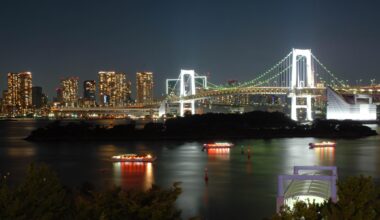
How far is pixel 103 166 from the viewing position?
14.5 meters

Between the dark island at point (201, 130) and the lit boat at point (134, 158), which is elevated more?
the dark island at point (201, 130)

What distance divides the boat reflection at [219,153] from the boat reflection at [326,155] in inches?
94.8

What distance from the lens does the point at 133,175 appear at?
41.3 ft

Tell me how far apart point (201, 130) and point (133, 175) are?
14571 millimetres

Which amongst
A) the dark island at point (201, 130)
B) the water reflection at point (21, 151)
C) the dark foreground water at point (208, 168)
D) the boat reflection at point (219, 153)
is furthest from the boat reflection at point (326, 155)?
the water reflection at point (21, 151)

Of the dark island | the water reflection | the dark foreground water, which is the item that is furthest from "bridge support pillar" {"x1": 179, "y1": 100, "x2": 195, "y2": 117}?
the water reflection

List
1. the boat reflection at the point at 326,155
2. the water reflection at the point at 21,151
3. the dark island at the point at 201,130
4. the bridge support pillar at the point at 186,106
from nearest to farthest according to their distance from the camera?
the boat reflection at the point at 326,155
the water reflection at the point at 21,151
the dark island at the point at 201,130
the bridge support pillar at the point at 186,106

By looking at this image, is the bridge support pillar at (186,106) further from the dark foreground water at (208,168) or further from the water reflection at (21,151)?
the water reflection at (21,151)

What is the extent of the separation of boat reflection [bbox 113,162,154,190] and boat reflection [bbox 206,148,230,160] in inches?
95.6

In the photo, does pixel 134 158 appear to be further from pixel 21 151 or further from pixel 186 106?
pixel 186 106

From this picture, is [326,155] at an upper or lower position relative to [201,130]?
lower

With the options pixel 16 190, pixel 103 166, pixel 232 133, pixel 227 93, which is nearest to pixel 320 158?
pixel 103 166

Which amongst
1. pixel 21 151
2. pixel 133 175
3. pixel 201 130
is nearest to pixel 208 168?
pixel 133 175

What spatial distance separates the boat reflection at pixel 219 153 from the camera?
54.7ft
